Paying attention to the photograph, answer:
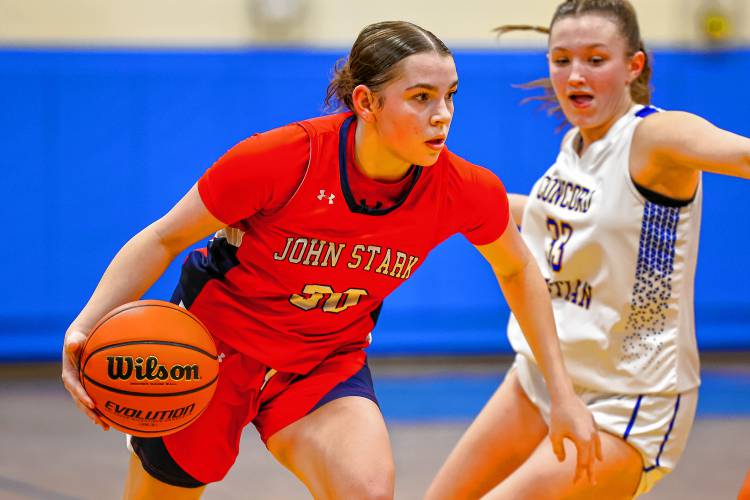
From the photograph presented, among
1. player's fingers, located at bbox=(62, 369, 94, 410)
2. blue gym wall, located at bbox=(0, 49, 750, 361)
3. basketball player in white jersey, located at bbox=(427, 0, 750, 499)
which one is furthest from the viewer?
blue gym wall, located at bbox=(0, 49, 750, 361)

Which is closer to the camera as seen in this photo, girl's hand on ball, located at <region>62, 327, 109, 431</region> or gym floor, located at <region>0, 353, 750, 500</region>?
girl's hand on ball, located at <region>62, 327, 109, 431</region>

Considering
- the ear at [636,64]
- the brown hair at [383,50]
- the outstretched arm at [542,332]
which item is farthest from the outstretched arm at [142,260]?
the ear at [636,64]

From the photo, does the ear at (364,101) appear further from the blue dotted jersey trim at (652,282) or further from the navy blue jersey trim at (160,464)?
the navy blue jersey trim at (160,464)

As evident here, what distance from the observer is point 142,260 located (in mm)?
2328

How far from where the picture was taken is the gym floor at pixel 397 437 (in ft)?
13.9

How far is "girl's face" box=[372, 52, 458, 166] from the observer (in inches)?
92.4

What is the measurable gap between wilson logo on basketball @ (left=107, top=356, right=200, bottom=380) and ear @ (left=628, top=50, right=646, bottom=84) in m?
1.65

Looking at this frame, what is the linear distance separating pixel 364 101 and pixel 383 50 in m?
0.13

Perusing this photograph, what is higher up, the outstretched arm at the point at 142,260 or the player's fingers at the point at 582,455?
the outstretched arm at the point at 142,260

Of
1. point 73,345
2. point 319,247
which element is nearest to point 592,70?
point 319,247

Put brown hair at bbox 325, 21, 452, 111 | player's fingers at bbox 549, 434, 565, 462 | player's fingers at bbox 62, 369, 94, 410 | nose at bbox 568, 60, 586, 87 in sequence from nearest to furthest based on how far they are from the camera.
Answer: player's fingers at bbox 62, 369, 94, 410, brown hair at bbox 325, 21, 452, 111, player's fingers at bbox 549, 434, 565, 462, nose at bbox 568, 60, 586, 87

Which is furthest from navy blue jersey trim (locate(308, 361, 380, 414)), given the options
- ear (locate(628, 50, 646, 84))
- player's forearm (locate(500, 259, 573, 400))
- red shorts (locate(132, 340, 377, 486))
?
ear (locate(628, 50, 646, 84))

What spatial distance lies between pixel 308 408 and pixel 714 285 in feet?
15.6

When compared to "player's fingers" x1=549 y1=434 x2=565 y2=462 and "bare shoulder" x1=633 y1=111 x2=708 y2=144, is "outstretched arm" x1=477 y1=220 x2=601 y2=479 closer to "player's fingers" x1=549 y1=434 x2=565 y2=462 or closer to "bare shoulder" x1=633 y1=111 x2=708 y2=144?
"player's fingers" x1=549 y1=434 x2=565 y2=462
